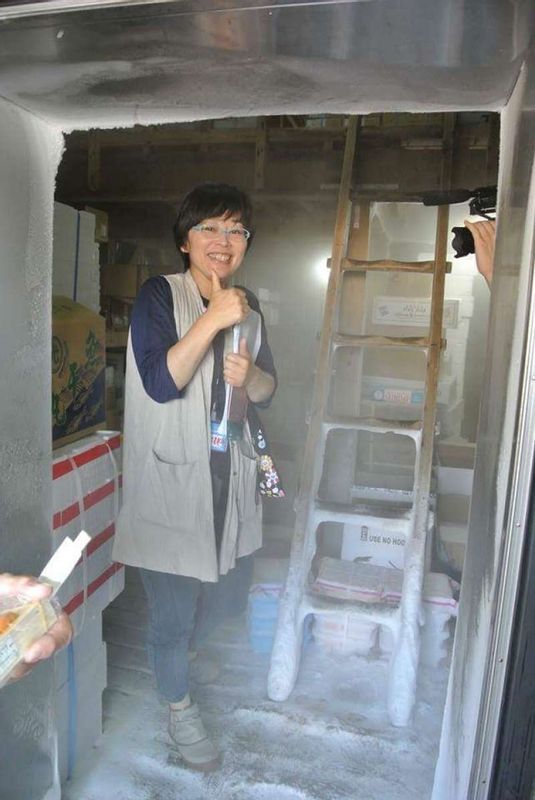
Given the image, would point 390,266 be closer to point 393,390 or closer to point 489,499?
point 393,390

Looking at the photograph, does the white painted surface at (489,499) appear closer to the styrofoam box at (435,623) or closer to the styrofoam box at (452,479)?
the styrofoam box at (435,623)

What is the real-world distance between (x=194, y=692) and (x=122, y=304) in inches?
113

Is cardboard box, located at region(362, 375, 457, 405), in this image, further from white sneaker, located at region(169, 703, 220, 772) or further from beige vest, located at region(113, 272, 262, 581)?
white sneaker, located at region(169, 703, 220, 772)

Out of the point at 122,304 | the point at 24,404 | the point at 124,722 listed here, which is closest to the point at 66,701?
the point at 124,722

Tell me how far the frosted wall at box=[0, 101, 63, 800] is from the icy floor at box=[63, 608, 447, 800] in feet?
→ 1.49

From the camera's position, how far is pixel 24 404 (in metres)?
1.29

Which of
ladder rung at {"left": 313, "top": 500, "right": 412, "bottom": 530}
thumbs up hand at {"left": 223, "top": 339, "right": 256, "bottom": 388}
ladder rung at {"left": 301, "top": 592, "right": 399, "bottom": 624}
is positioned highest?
thumbs up hand at {"left": 223, "top": 339, "right": 256, "bottom": 388}

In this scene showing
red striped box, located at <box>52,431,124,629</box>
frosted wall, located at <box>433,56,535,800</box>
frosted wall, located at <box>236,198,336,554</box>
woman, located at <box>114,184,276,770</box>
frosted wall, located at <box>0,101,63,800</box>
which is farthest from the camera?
frosted wall, located at <box>236,198,336,554</box>

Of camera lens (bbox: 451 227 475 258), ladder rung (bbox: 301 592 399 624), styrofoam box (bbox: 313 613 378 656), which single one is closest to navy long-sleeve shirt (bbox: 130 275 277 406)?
camera lens (bbox: 451 227 475 258)

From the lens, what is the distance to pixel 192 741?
5.86ft

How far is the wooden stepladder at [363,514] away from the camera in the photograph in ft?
6.91

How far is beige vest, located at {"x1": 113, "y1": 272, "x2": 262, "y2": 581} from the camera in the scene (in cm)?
167

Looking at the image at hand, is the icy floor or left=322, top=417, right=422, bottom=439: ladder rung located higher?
left=322, top=417, right=422, bottom=439: ladder rung

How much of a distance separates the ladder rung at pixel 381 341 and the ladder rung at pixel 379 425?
0.30 metres
